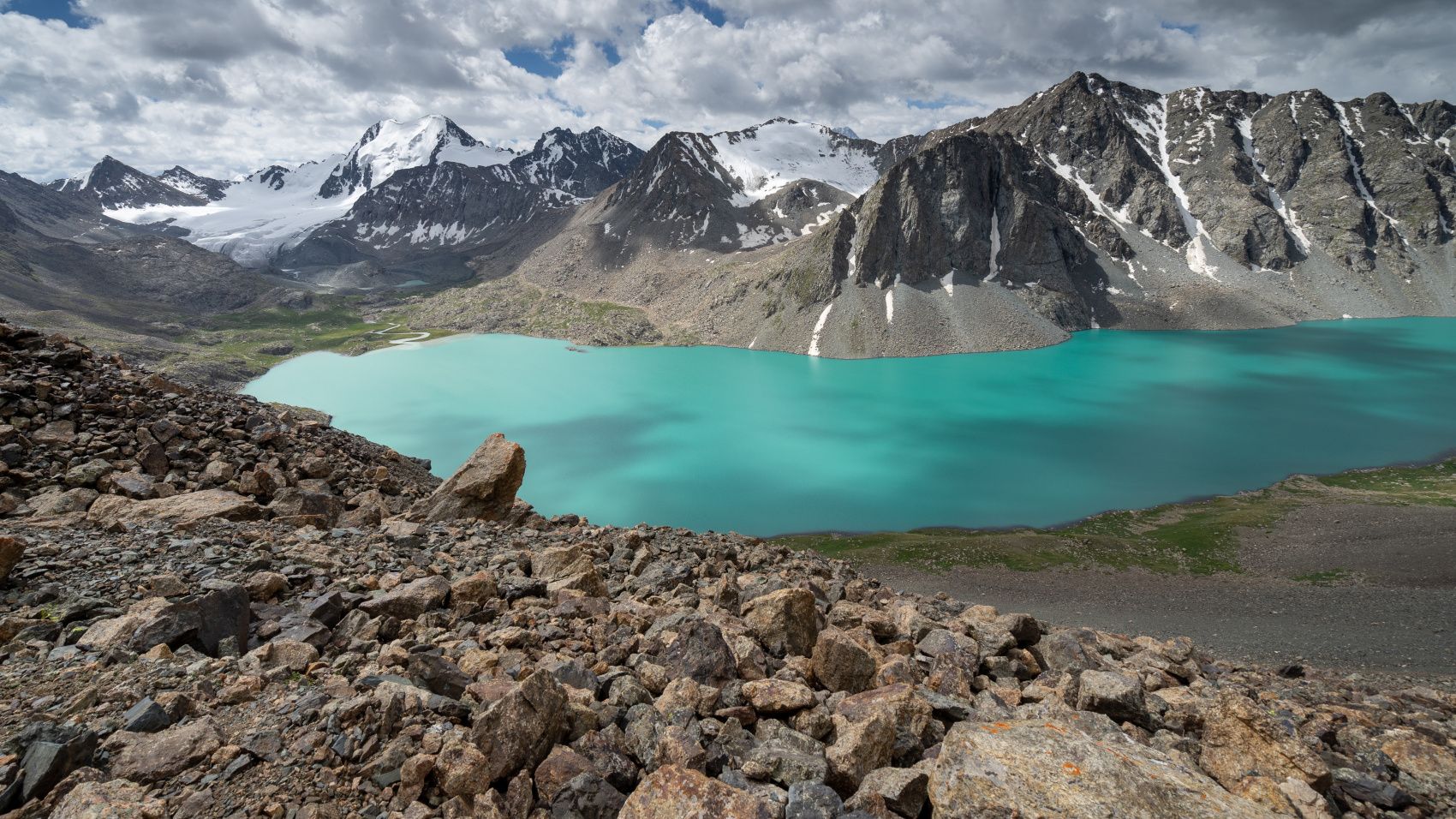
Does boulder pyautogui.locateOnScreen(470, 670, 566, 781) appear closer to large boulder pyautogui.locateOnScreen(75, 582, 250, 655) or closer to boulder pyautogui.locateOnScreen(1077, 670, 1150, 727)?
Result: large boulder pyautogui.locateOnScreen(75, 582, 250, 655)

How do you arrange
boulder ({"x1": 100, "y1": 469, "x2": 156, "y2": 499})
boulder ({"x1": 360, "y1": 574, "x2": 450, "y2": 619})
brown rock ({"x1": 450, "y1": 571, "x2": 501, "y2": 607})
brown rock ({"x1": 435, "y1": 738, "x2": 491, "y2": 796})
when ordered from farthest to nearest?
boulder ({"x1": 100, "y1": 469, "x2": 156, "y2": 499}), brown rock ({"x1": 450, "y1": 571, "x2": 501, "y2": 607}), boulder ({"x1": 360, "y1": 574, "x2": 450, "y2": 619}), brown rock ({"x1": 435, "y1": 738, "x2": 491, "y2": 796})

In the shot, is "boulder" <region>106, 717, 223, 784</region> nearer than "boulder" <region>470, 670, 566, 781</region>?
Yes

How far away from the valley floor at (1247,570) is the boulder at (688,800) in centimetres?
3094

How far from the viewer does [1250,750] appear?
24.1ft

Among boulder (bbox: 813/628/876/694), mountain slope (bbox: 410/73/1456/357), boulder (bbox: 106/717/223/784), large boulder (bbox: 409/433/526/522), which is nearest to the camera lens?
boulder (bbox: 106/717/223/784)

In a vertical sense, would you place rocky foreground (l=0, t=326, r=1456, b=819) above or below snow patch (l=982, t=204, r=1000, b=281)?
below

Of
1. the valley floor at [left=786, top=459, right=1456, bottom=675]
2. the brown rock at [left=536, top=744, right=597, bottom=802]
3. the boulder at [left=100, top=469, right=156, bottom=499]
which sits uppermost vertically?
the boulder at [left=100, top=469, right=156, bottom=499]

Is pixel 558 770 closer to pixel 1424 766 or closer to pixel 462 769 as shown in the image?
pixel 462 769

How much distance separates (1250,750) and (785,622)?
19.5ft

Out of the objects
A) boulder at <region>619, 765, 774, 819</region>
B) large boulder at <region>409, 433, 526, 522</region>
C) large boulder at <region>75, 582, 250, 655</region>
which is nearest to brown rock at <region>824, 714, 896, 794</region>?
boulder at <region>619, 765, 774, 819</region>

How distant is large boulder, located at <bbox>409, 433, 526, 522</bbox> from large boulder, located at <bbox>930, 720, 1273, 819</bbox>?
14261 mm

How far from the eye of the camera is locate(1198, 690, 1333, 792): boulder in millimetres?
7039

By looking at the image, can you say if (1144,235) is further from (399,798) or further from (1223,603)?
(399,798)

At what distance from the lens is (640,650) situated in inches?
337
